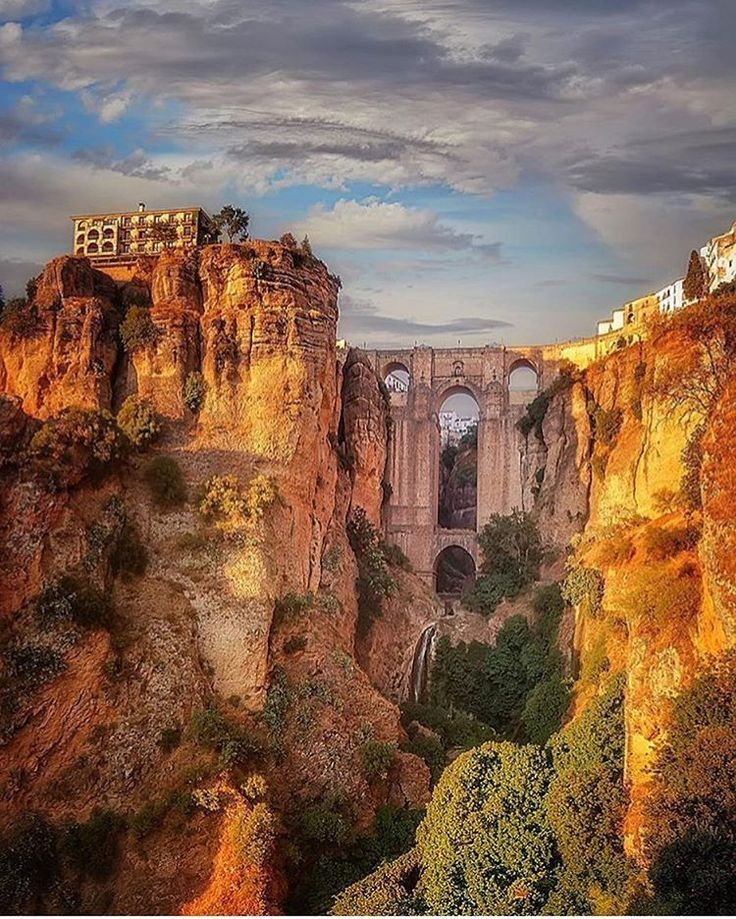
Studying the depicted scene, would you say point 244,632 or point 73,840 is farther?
point 244,632

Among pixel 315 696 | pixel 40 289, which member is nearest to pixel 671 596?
pixel 315 696

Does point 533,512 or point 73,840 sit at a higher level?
point 533,512

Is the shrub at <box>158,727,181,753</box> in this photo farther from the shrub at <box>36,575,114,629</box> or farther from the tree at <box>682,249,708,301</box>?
the tree at <box>682,249,708,301</box>

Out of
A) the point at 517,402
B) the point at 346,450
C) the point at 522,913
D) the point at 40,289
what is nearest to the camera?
the point at 522,913

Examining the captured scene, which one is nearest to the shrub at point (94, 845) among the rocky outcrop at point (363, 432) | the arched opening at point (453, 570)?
the rocky outcrop at point (363, 432)

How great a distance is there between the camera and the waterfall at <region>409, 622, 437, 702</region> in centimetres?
2875

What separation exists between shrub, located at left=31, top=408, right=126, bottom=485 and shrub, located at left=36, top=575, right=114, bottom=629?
215 cm

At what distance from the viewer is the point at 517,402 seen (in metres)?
40.3

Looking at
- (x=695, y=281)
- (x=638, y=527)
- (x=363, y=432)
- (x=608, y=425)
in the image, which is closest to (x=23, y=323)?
(x=363, y=432)

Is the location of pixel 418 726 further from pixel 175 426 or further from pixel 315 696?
pixel 175 426

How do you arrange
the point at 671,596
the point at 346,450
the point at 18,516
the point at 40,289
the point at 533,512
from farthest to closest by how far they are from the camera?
the point at 533,512, the point at 346,450, the point at 40,289, the point at 18,516, the point at 671,596

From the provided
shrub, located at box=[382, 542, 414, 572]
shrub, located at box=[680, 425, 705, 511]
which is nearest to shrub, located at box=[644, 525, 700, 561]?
shrub, located at box=[680, 425, 705, 511]

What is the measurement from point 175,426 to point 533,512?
50.4 ft

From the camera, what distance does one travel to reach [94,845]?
17125 mm
